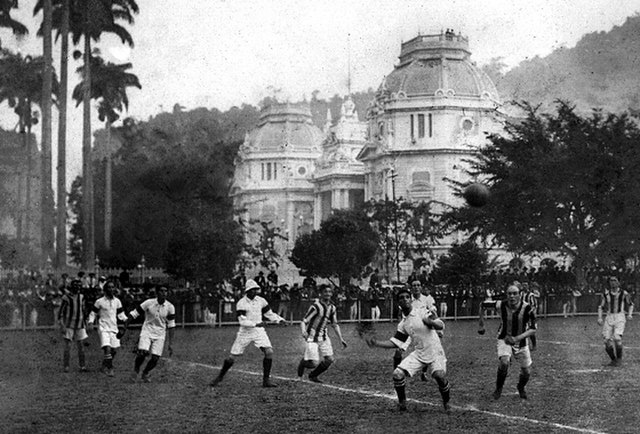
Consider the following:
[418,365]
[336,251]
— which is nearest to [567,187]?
[336,251]

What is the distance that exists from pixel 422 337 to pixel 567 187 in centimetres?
2961

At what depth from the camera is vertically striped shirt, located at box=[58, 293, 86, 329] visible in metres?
17.6

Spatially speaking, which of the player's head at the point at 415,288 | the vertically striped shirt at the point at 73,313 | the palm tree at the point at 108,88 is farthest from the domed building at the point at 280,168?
the player's head at the point at 415,288

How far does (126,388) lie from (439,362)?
485 cm

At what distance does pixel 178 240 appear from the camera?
124 feet

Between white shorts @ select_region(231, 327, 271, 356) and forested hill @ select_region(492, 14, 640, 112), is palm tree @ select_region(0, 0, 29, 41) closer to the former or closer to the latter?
white shorts @ select_region(231, 327, 271, 356)

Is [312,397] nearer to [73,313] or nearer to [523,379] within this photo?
[523,379]

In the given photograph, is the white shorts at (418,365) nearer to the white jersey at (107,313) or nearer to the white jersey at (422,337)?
the white jersey at (422,337)

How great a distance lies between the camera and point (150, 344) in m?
15.4

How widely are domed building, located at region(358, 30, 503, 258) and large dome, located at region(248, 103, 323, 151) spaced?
25.5m

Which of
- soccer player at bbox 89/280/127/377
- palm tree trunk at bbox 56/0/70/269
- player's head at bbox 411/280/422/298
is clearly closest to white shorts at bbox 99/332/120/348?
soccer player at bbox 89/280/127/377

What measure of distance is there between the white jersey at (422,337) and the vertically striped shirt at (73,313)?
23.8 ft

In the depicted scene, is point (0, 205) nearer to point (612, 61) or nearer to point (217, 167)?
point (217, 167)

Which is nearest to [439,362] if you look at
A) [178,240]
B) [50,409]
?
[50,409]
